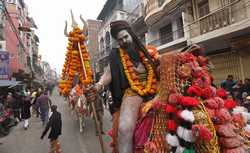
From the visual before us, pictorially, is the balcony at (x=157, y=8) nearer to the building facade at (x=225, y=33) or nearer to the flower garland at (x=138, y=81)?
the building facade at (x=225, y=33)

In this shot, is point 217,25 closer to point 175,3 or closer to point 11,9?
point 175,3

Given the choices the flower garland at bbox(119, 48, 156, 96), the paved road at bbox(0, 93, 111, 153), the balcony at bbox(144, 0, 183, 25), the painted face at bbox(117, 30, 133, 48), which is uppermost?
the balcony at bbox(144, 0, 183, 25)

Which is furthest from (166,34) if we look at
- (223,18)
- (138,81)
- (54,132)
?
(138,81)

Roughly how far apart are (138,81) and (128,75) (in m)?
0.14

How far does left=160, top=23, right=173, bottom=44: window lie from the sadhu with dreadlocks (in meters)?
17.6

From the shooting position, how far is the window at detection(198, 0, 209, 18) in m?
15.4

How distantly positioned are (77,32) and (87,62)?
1.72ft

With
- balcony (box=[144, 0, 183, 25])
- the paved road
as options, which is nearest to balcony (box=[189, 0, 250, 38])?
balcony (box=[144, 0, 183, 25])

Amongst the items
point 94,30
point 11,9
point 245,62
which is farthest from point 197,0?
point 94,30

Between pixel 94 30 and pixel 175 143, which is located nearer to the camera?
pixel 175 143

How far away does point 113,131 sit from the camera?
3051 mm

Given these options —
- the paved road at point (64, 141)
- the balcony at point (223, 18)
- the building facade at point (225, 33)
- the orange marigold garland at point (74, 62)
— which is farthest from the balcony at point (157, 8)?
the orange marigold garland at point (74, 62)

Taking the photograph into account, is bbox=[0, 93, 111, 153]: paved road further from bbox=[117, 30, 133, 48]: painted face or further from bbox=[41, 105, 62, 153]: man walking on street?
bbox=[117, 30, 133, 48]: painted face

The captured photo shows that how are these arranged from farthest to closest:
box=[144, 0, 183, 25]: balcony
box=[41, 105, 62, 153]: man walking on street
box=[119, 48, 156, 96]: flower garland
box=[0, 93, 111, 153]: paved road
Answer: box=[144, 0, 183, 25]: balcony, box=[0, 93, 111, 153]: paved road, box=[41, 105, 62, 153]: man walking on street, box=[119, 48, 156, 96]: flower garland
